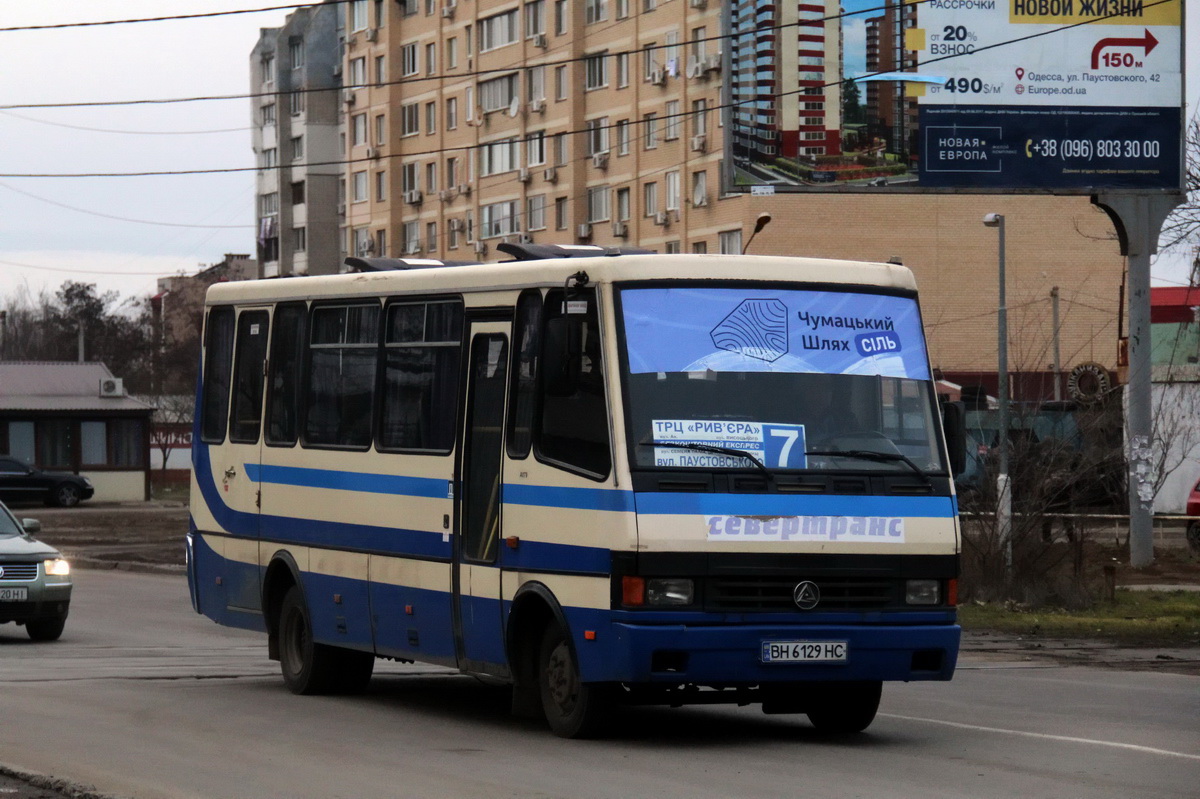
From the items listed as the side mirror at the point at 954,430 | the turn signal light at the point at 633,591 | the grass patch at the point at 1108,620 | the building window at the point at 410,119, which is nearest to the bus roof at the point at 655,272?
the side mirror at the point at 954,430

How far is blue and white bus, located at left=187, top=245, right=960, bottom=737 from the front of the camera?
34.8ft

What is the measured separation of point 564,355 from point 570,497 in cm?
76

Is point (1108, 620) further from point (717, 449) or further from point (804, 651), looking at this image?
point (717, 449)

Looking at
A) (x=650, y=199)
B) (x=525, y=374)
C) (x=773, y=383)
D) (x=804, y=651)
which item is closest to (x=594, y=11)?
(x=650, y=199)

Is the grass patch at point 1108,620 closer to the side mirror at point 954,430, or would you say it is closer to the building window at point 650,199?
the side mirror at point 954,430

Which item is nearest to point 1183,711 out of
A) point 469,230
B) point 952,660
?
point 952,660

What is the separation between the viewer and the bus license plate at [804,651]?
34.9 feet

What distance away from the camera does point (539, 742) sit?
11.1 m

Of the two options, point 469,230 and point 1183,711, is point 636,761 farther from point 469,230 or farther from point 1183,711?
point 469,230

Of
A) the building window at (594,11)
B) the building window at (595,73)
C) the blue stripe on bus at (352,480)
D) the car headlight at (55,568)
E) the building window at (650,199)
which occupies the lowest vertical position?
the car headlight at (55,568)

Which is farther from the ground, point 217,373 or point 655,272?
point 655,272

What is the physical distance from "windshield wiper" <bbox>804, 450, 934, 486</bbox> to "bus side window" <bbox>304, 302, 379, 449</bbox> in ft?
11.7

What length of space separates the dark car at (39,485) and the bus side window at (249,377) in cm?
4356

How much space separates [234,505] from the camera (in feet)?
49.8
